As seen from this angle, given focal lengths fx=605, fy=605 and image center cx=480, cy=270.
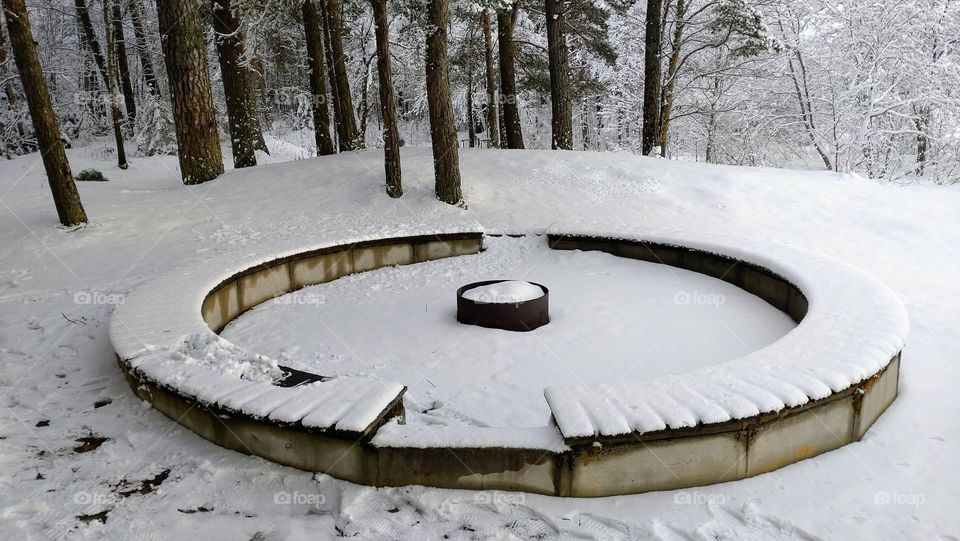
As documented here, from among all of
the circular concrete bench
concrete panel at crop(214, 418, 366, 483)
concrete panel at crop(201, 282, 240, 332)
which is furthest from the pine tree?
concrete panel at crop(214, 418, 366, 483)

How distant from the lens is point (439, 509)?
3.21 meters

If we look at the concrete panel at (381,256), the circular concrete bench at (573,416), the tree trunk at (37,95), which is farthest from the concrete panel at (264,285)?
the tree trunk at (37,95)

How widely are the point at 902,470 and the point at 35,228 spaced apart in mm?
10925

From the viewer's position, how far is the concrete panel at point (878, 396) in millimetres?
3963

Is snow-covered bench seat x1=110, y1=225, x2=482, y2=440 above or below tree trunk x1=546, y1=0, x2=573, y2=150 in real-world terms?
below

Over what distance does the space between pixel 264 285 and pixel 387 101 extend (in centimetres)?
402

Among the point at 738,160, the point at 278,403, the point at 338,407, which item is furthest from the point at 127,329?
the point at 738,160

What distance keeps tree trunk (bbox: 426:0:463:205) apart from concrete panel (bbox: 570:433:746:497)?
7.46 m

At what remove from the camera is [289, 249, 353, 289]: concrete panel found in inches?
311

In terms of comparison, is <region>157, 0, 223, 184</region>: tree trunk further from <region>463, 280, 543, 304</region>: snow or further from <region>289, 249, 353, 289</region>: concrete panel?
<region>463, 280, 543, 304</region>: snow

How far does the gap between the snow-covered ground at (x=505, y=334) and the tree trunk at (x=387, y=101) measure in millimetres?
2516

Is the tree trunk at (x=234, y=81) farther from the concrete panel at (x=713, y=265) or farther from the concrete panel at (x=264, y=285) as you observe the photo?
the concrete panel at (x=713, y=265)

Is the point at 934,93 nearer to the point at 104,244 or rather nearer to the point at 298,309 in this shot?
the point at 298,309

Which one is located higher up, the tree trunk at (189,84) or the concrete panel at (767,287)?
the tree trunk at (189,84)
